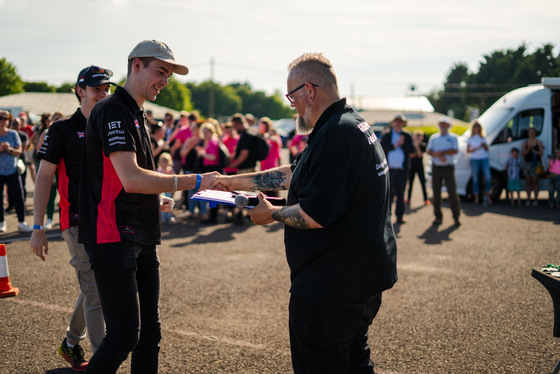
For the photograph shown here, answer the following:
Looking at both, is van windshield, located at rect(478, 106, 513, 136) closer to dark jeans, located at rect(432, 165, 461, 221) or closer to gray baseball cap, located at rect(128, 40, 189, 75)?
dark jeans, located at rect(432, 165, 461, 221)

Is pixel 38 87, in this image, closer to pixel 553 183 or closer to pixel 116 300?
pixel 553 183

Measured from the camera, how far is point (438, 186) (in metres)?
11.0

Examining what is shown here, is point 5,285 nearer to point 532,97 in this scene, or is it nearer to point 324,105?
point 324,105

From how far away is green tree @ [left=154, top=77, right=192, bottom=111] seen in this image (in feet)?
327

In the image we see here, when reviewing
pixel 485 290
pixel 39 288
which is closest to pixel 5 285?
pixel 39 288

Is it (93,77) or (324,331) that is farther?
(93,77)

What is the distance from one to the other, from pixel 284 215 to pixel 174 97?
101 meters

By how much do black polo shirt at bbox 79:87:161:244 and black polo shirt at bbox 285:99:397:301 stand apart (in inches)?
35.3

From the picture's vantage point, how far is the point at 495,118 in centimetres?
1494

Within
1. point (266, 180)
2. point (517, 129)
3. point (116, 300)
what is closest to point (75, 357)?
point (116, 300)

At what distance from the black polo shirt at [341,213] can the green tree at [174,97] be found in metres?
98.5

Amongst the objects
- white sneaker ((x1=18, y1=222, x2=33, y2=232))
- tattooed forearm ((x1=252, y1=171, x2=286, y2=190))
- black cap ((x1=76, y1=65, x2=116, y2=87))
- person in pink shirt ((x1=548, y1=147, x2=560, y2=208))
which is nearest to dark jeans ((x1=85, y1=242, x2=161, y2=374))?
tattooed forearm ((x1=252, y1=171, x2=286, y2=190))

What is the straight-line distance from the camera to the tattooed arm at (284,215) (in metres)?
2.61

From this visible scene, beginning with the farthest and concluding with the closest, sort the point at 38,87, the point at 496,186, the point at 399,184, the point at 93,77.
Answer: the point at 38,87 → the point at 496,186 → the point at 399,184 → the point at 93,77
